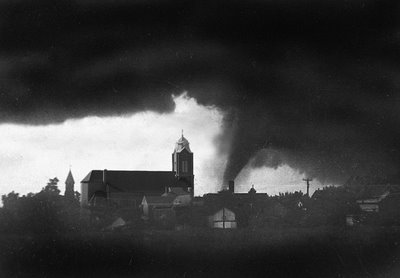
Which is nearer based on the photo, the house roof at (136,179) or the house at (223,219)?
the house at (223,219)

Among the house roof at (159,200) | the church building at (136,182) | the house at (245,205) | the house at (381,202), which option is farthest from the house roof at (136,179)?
the house at (381,202)

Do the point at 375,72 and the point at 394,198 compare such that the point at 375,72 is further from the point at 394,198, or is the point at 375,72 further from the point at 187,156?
the point at 187,156

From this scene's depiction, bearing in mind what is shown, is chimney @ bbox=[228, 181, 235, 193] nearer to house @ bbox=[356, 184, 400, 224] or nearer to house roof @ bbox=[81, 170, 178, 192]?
house roof @ bbox=[81, 170, 178, 192]

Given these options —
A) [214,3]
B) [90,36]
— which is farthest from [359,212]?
[90,36]

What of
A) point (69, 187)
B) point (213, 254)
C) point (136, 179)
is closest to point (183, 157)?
point (213, 254)

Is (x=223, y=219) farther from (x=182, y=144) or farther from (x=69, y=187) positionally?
(x=69, y=187)

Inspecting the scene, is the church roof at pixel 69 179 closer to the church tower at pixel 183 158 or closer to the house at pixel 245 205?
the church tower at pixel 183 158
